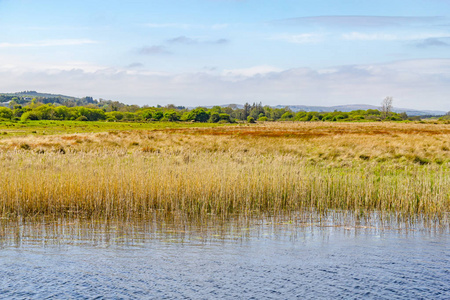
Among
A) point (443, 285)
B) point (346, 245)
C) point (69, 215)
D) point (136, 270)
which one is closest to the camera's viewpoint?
point (443, 285)

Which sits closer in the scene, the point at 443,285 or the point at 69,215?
the point at 443,285

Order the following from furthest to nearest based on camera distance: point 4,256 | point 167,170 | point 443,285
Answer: point 167,170
point 4,256
point 443,285

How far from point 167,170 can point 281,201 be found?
366 centimetres

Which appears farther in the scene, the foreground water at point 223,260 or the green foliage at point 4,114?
the green foliage at point 4,114

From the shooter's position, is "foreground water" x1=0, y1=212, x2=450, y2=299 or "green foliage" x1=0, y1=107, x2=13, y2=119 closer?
"foreground water" x1=0, y1=212, x2=450, y2=299

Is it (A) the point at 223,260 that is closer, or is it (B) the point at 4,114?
(A) the point at 223,260

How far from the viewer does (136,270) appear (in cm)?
795

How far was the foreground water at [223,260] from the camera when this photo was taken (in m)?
7.20

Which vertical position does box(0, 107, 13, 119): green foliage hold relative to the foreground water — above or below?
above

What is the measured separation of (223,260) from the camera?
8555 millimetres

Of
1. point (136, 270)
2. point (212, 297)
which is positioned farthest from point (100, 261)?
point (212, 297)

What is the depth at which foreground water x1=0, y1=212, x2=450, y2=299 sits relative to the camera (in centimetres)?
720

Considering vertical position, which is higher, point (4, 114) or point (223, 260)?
point (4, 114)

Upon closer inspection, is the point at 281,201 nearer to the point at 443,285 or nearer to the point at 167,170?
the point at 167,170
